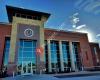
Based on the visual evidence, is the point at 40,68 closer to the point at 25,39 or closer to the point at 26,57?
the point at 26,57

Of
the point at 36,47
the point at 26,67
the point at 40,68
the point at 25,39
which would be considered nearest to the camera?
the point at 26,67

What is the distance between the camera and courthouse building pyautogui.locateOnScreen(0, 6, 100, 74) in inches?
1033

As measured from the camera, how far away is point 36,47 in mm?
28109

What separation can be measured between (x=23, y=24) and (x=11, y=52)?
7115mm

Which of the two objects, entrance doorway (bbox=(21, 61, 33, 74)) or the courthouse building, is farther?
the courthouse building

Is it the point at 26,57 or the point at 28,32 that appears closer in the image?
the point at 26,57

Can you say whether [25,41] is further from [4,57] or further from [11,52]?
[4,57]

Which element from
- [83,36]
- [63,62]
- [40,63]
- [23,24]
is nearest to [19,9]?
[23,24]

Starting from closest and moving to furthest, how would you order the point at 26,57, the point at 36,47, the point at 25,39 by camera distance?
the point at 26,57
the point at 25,39
the point at 36,47

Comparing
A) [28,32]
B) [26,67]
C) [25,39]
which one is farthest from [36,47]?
[26,67]

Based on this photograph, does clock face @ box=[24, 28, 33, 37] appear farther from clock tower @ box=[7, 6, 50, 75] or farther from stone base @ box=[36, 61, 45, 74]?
stone base @ box=[36, 61, 45, 74]

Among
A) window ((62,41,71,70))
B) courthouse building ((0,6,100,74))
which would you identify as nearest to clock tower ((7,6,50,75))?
courthouse building ((0,6,100,74))

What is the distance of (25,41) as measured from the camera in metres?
27.9

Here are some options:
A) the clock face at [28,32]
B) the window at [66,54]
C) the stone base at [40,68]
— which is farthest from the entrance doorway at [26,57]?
the window at [66,54]
